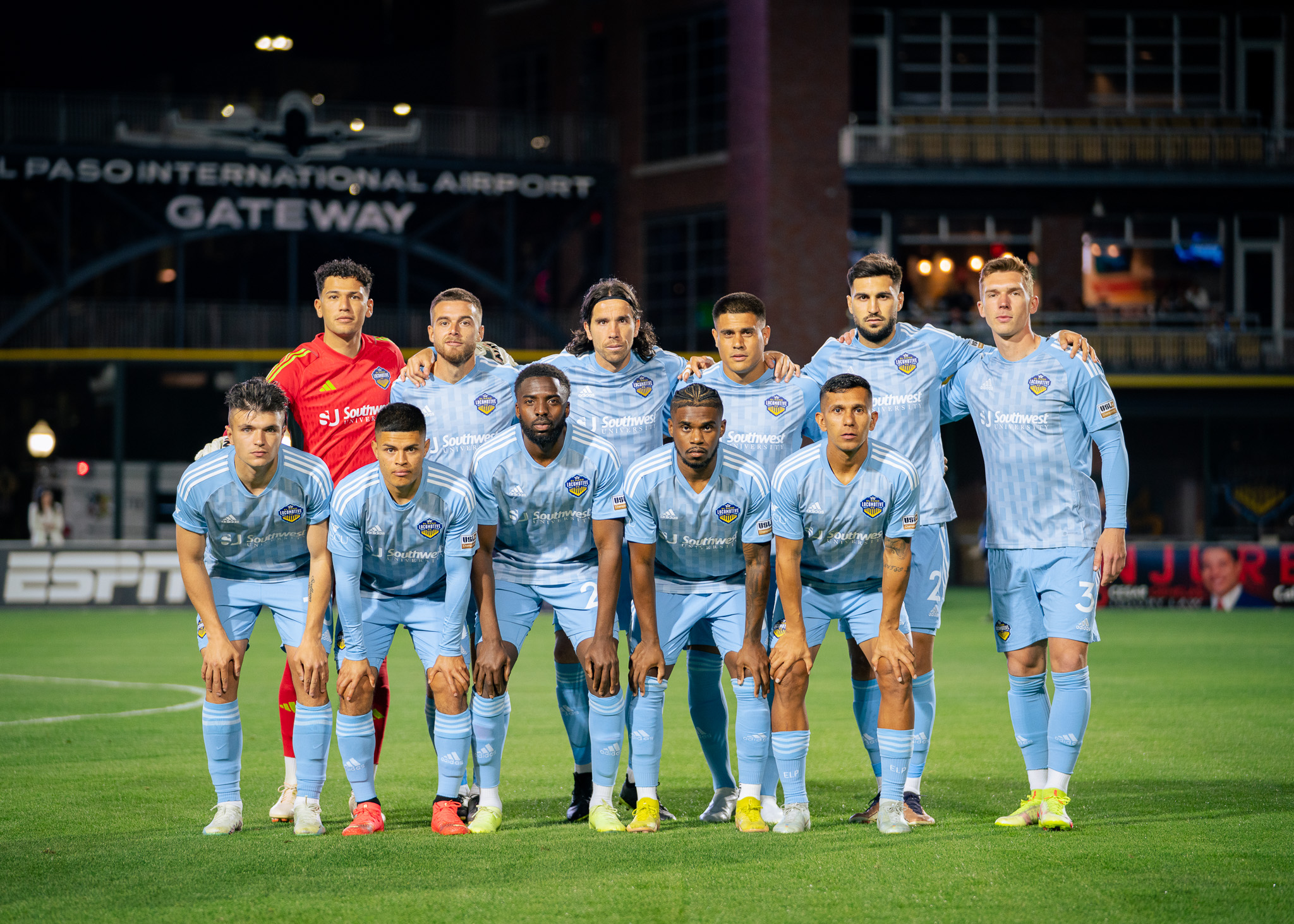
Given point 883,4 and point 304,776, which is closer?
point 304,776

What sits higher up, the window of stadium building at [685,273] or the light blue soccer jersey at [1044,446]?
the window of stadium building at [685,273]

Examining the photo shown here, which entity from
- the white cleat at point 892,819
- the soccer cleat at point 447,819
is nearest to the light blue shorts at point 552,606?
the soccer cleat at point 447,819

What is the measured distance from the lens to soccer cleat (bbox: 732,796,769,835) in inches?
267

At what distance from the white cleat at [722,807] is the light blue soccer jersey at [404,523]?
1.75 meters

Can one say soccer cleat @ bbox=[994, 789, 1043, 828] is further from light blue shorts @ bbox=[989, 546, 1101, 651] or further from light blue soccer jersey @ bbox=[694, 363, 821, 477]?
light blue soccer jersey @ bbox=[694, 363, 821, 477]

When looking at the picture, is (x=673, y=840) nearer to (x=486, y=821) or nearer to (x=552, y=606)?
(x=486, y=821)

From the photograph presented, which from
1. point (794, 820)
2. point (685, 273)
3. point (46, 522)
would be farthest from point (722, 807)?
point (685, 273)

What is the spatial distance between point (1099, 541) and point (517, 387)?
9.70 ft

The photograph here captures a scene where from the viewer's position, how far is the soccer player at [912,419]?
23.7 ft

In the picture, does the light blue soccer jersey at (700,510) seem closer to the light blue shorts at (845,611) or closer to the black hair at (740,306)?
the light blue shorts at (845,611)

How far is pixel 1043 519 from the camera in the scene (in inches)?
278

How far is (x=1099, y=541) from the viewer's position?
7.05 m

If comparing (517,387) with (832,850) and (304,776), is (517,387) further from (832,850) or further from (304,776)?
(832,850)

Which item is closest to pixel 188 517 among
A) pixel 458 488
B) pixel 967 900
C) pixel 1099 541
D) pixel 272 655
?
pixel 458 488
